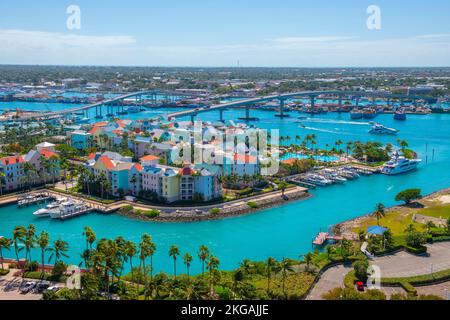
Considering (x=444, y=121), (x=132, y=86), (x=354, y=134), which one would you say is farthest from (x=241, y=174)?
(x=132, y=86)

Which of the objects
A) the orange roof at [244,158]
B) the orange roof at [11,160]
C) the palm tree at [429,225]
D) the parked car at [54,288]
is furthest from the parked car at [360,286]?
the orange roof at [11,160]

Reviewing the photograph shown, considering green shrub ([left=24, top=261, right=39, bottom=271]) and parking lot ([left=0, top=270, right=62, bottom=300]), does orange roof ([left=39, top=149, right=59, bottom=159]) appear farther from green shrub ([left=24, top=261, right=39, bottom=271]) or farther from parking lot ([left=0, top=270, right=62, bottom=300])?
parking lot ([left=0, top=270, right=62, bottom=300])

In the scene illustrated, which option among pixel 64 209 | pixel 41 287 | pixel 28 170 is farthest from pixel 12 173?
pixel 41 287

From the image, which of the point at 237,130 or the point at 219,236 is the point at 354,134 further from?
the point at 219,236

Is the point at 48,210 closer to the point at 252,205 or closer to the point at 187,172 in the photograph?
the point at 187,172
